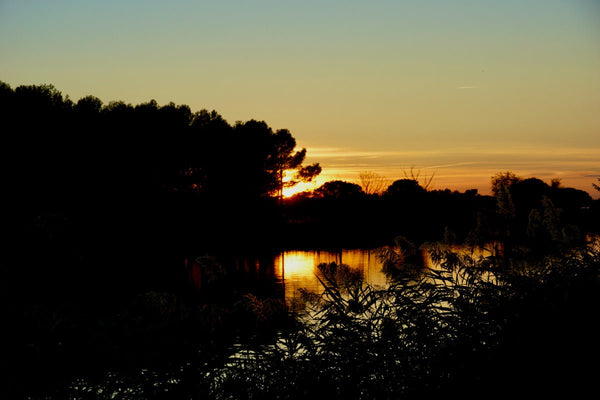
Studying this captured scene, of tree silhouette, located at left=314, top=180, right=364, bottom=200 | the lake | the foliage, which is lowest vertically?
the lake

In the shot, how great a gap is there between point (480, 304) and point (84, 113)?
3739 cm

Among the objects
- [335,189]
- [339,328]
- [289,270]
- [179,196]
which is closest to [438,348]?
[339,328]

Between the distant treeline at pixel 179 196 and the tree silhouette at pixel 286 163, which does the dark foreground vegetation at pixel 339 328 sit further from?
the tree silhouette at pixel 286 163

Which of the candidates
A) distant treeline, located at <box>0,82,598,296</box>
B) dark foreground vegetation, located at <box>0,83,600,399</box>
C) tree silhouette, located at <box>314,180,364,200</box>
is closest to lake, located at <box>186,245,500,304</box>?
distant treeline, located at <box>0,82,598,296</box>

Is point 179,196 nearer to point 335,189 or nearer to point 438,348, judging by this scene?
point 335,189

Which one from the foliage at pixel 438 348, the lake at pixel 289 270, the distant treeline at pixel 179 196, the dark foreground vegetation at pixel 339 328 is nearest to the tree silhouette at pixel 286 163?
the distant treeline at pixel 179 196

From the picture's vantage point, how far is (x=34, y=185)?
3634 centimetres

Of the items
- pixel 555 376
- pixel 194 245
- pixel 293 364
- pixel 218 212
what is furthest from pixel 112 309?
pixel 218 212

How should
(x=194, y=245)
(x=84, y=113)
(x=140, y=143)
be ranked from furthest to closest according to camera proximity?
(x=194, y=245) < (x=140, y=143) < (x=84, y=113)

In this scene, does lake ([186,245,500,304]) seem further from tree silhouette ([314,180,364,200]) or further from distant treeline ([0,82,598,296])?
tree silhouette ([314,180,364,200])

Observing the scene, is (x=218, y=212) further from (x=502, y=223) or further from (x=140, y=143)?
(x=502, y=223)

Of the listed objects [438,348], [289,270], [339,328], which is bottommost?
[289,270]

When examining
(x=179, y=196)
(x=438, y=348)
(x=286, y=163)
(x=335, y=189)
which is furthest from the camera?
(x=335, y=189)

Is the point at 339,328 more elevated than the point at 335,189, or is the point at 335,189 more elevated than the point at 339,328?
the point at 335,189
